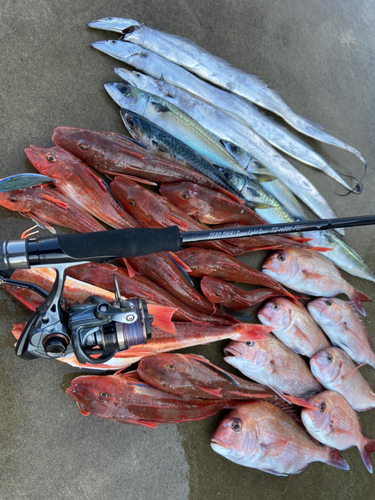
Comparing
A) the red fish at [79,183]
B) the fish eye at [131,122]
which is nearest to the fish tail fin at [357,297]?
the red fish at [79,183]

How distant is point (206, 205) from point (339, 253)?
1.30m

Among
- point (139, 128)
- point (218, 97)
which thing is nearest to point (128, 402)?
point (139, 128)

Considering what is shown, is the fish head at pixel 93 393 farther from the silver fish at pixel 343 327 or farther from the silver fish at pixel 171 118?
the silver fish at pixel 171 118

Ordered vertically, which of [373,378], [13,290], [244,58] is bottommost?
[373,378]

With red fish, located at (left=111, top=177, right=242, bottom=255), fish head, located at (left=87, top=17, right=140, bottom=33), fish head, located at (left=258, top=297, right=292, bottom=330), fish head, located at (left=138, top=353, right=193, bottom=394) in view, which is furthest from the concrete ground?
red fish, located at (left=111, top=177, right=242, bottom=255)

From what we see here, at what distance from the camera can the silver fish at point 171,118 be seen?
2.65 metres

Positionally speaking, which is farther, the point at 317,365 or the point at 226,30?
the point at 226,30

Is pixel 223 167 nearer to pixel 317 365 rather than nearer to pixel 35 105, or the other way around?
A: pixel 35 105

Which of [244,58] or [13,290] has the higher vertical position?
[244,58]

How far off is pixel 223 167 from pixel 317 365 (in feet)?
5.51

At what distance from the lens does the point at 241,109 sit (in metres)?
3.04

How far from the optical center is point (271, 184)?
9.78ft

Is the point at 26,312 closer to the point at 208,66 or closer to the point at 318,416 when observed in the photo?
the point at 318,416

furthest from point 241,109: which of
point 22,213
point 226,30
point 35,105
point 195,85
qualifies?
point 22,213
